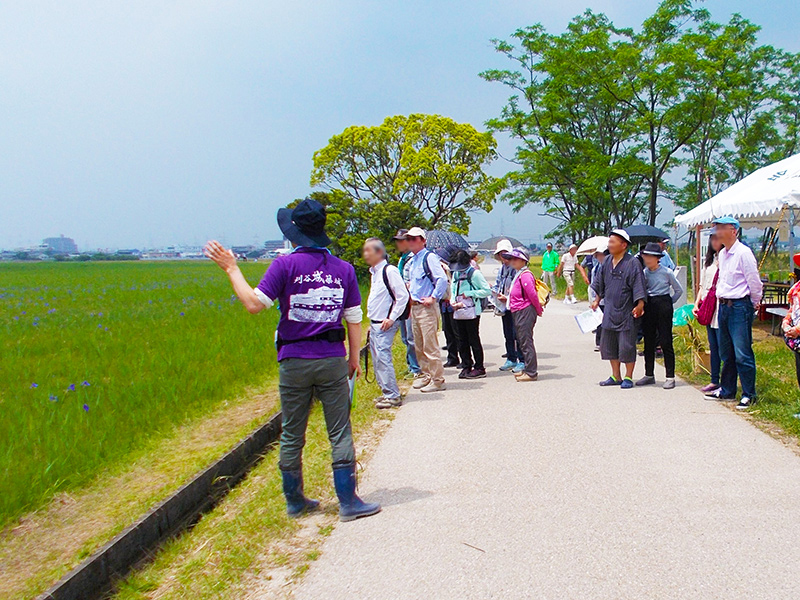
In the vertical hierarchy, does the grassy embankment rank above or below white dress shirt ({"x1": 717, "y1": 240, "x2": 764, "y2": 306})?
below

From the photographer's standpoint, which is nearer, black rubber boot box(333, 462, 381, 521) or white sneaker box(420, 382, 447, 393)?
black rubber boot box(333, 462, 381, 521)

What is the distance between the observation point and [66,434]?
17.2 feet

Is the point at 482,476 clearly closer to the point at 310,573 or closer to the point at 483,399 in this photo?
the point at 310,573

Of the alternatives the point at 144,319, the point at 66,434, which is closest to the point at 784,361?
the point at 66,434

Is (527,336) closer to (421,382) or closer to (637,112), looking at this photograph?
(421,382)

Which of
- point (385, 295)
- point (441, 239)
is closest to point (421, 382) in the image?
point (385, 295)

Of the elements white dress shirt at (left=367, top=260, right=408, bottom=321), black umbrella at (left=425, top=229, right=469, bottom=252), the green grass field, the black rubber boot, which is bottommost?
the black rubber boot

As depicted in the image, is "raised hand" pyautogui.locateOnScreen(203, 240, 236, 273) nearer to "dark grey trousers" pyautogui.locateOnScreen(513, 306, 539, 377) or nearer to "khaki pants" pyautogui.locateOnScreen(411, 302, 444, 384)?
"khaki pants" pyautogui.locateOnScreen(411, 302, 444, 384)

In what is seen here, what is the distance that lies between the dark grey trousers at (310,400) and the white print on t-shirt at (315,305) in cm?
24

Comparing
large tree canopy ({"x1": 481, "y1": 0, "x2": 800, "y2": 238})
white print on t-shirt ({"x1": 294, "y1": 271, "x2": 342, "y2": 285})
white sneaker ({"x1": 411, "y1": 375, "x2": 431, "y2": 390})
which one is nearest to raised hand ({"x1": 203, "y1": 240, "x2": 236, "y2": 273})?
white print on t-shirt ({"x1": 294, "y1": 271, "x2": 342, "y2": 285})

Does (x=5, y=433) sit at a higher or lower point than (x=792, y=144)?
lower

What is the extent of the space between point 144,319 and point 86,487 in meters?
8.59

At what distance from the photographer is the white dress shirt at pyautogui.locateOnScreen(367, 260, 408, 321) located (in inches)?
281

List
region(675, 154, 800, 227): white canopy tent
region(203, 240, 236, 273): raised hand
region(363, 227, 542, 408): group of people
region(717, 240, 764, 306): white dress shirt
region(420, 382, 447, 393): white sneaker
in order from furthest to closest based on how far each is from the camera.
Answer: region(675, 154, 800, 227): white canopy tent < region(420, 382, 447, 393): white sneaker < region(363, 227, 542, 408): group of people < region(717, 240, 764, 306): white dress shirt < region(203, 240, 236, 273): raised hand
